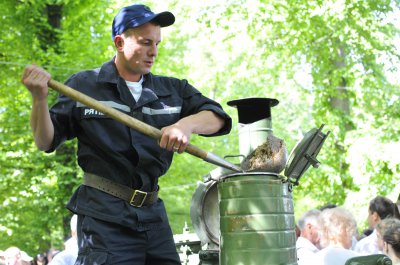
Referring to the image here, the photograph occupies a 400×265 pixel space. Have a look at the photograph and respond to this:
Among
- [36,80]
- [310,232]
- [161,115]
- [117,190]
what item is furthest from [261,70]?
[36,80]

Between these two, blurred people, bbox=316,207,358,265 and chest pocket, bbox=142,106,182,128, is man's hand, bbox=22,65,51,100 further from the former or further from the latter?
blurred people, bbox=316,207,358,265

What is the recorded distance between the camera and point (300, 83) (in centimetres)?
1669

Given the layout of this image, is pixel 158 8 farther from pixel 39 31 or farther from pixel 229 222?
pixel 229 222

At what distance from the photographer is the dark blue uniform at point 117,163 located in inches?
133

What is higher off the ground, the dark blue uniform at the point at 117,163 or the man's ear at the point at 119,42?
the man's ear at the point at 119,42

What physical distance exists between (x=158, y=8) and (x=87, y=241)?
41.5 feet

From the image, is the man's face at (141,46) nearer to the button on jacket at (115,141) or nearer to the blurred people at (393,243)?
the button on jacket at (115,141)

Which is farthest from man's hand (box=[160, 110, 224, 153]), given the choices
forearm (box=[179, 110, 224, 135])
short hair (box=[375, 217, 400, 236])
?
short hair (box=[375, 217, 400, 236])

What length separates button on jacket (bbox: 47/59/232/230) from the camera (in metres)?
3.44

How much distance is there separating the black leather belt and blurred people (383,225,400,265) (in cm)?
272

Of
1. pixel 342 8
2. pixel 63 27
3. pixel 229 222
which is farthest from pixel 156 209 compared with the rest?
pixel 63 27

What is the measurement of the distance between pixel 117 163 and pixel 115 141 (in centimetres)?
11

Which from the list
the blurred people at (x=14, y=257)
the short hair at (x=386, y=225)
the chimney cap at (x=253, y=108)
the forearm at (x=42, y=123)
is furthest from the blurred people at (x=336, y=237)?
the blurred people at (x=14, y=257)

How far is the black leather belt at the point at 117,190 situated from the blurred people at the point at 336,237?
103 inches
